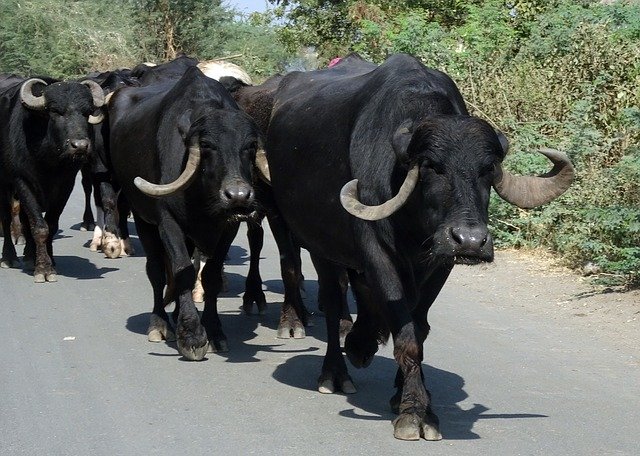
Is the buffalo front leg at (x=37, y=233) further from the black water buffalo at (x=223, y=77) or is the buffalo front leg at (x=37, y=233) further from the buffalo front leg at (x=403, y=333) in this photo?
the buffalo front leg at (x=403, y=333)

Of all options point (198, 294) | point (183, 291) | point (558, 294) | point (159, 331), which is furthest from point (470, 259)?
point (198, 294)

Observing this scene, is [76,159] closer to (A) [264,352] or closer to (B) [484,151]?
(A) [264,352]

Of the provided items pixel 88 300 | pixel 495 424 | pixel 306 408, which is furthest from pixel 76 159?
pixel 495 424

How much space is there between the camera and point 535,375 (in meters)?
8.27

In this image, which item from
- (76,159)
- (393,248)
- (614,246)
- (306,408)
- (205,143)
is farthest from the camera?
(76,159)

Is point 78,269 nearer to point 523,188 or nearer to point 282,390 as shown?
point 282,390

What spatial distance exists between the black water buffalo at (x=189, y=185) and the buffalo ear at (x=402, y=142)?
199 cm

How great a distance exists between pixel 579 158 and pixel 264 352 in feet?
17.8

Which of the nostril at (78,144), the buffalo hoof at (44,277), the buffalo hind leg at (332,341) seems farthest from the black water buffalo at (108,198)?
the buffalo hind leg at (332,341)

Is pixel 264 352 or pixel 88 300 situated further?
pixel 88 300

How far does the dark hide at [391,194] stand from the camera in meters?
→ 6.36

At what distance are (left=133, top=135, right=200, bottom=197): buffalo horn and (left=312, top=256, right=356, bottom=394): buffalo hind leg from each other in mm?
1107

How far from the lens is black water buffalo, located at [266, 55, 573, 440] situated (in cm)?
636

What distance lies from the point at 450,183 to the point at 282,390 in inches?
88.3
